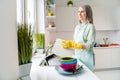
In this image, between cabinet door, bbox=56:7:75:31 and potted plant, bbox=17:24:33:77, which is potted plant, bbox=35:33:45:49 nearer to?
cabinet door, bbox=56:7:75:31

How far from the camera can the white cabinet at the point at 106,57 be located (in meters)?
4.30

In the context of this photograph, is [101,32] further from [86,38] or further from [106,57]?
[86,38]

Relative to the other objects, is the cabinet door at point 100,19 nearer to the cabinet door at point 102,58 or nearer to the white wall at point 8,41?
the cabinet door at point 102,58

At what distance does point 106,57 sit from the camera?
434cm

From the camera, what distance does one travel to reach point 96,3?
4.74m

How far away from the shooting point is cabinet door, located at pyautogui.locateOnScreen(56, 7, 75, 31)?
4238 millimetres

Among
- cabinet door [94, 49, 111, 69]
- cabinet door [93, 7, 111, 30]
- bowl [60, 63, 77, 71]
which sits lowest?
cabinet door [94, 49, 111, 69]

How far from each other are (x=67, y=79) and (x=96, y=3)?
3.87 meters

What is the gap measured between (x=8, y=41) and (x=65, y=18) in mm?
3439

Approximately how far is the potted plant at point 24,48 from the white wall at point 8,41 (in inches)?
4.7

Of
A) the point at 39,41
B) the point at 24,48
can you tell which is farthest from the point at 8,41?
the point at 39,41

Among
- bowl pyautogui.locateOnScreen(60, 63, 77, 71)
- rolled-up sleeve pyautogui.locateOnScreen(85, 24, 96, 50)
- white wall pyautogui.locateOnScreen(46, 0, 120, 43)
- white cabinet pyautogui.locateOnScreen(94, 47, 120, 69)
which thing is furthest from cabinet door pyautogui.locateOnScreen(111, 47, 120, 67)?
bowl pyautogui.locateOnScreen(60, 63, 77, 71)

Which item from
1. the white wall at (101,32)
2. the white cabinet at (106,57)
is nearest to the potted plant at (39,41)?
the white wall at (101,32)

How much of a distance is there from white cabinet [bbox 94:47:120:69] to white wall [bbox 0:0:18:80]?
3523 millimetres
